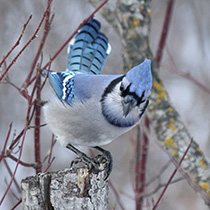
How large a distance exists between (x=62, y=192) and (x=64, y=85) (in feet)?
3.37

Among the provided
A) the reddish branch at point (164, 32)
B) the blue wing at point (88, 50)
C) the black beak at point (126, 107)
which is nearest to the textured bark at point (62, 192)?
the black beak at point (126, 107)

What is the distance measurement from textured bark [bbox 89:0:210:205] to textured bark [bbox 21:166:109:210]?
807mm

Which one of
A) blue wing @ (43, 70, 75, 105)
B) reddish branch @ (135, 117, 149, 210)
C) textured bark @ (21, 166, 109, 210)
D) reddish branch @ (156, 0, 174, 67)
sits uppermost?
reddish branch @ (156, 0, 174, 67)

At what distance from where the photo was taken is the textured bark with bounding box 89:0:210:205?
Answer: 2.51 meters

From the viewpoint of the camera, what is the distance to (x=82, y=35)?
2.99 m

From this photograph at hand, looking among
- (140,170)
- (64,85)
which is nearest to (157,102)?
(140,170)

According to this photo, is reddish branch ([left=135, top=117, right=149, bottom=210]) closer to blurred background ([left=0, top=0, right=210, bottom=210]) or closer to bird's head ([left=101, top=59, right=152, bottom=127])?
bird's head ([left=101, top=59, right=152, bottom=127])

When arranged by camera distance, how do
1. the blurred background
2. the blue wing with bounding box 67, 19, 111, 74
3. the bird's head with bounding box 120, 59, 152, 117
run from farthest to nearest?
the blurred background < the blue wing with bounding box 67, 19, 111, 74 < the bird's head with bounding box 120, 59, 152, 117

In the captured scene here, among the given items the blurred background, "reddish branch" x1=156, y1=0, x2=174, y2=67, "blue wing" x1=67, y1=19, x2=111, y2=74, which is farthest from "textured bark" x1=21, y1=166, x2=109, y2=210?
the blurred background

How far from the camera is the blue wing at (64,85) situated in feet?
8.48

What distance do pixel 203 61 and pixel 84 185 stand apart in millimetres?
3432

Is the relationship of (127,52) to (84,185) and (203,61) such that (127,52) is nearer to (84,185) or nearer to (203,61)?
(84,185)

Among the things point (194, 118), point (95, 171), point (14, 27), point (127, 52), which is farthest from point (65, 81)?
point (194, 118)

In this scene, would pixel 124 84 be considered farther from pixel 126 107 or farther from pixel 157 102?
pixel 157 102
